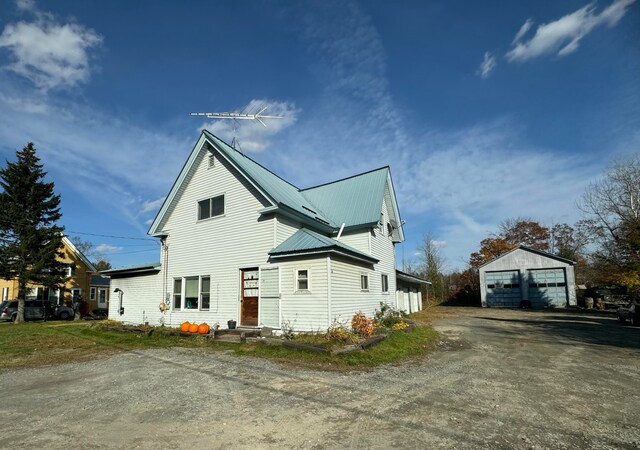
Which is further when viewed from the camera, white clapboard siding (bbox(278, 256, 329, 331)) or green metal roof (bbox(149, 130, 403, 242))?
green metal roof (bbox(149, 130, 403, 242))

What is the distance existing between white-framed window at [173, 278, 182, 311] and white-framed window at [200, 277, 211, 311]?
1.72 meters

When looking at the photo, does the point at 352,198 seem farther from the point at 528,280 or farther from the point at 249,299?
the point at 528,280

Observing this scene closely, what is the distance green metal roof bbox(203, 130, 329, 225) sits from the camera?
1520 centimetres

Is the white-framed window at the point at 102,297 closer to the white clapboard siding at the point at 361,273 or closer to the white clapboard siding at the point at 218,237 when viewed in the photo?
the white clapboard siding at the point at 218,237

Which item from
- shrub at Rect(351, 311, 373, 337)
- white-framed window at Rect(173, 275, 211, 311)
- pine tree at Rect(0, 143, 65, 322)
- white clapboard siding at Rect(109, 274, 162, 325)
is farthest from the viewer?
pine tree at Rect(0, 143, 65, 322)

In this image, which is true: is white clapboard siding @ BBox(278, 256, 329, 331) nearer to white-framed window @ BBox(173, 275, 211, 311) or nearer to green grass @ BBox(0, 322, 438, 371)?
green grass @ BBox(0, 322, 438, 371)

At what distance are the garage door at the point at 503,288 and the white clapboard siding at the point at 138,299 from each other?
3226 centimetres

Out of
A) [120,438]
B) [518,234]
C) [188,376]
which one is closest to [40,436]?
[120,438]

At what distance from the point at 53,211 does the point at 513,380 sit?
1265 inches

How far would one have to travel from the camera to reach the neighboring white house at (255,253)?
13.5m

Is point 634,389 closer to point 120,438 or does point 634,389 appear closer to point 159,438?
point 159,438

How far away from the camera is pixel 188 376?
8.29 metres

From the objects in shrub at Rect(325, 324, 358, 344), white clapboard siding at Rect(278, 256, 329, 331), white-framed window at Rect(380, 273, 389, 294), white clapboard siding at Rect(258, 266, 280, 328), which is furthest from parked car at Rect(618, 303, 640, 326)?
white clapboard siding at Rect(258, 266, 280, 328)

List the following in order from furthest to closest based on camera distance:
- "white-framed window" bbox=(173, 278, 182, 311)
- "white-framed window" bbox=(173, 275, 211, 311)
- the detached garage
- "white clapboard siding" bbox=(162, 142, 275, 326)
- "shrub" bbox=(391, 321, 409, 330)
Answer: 1. the detached garage
2. "white-framed window" bbox=(173, 278, 182, 311)
3. "white-framed window" bbox=(173, 275, 211, 311)
4. "white clapboard siding" bbox=(162, 142, 275, 326)
5. "shrub" bbox=(391, 321, 409, 330)
